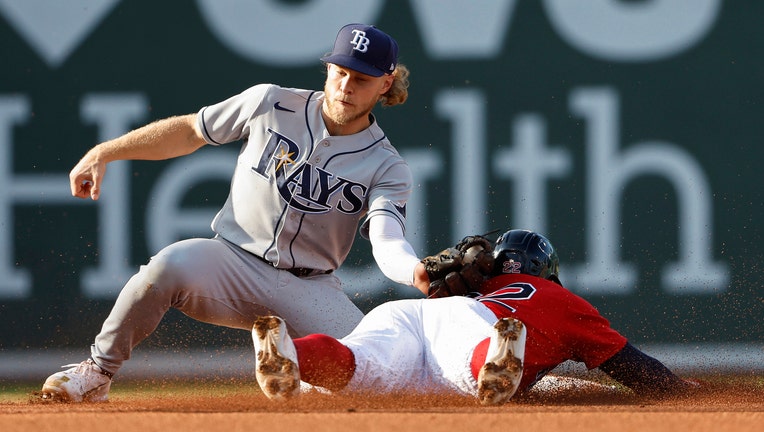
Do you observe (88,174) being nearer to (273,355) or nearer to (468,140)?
(273,355)

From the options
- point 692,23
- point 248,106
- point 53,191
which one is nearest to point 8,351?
point 53,191

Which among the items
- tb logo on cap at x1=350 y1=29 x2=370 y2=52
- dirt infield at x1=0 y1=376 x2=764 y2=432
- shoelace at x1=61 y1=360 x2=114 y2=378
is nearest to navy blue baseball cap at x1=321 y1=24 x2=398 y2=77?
tb logo on cap at x1=350 y1=29 x2=370 y2=52

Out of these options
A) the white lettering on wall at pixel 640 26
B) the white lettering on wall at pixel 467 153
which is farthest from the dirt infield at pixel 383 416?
the white lettering on wall at pixel 640 26

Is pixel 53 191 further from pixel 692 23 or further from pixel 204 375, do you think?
pixel 692 23

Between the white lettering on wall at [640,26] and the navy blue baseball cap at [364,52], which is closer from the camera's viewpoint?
the navy blue baseball cap at [364,52]

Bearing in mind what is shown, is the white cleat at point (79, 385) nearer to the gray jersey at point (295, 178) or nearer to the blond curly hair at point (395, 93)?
the gray jersey at point (295, 178)

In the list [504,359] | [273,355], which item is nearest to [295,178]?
[273,355]

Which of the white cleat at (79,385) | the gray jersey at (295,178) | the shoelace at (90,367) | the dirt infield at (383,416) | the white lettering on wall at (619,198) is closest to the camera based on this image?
the dirt infield at (383,416)

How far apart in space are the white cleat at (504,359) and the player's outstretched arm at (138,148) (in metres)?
1.65

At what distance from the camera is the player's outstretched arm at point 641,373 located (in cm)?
350

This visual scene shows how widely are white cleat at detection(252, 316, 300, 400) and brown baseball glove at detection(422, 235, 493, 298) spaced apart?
75cm

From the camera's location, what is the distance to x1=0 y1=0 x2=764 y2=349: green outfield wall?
6070 millimetres

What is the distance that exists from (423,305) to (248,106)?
1.13m

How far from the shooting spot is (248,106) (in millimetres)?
4215
